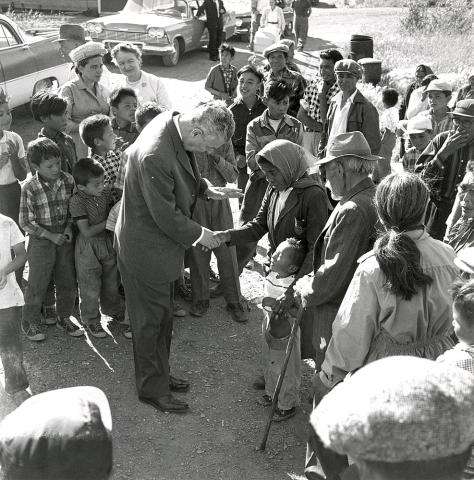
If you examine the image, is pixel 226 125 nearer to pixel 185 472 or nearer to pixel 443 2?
pixel 185 472

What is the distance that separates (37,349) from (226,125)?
247 cm

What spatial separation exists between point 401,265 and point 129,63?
15.3 ft

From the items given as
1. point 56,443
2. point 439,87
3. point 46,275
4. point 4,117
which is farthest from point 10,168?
point 56,443

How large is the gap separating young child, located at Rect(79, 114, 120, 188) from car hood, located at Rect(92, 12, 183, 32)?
11.0m

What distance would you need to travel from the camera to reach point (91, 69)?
652 centimetres

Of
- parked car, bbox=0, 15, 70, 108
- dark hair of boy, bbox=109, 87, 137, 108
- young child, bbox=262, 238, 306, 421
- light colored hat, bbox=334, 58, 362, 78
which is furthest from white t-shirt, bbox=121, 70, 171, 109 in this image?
parked car, bbox=0, 15, 70, 108

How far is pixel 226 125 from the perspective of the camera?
4.09 metres

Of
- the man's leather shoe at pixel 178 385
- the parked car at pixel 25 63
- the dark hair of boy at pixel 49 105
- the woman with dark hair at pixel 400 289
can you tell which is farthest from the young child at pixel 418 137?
the parked car at pixel 25 63

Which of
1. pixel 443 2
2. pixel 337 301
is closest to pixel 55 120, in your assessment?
pixel 337 301

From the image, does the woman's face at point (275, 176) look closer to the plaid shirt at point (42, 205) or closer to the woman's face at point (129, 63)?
the plaid shirt at point (42, 205)

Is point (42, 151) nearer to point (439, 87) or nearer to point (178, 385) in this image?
point (178, 385)

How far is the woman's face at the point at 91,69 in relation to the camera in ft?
21.4

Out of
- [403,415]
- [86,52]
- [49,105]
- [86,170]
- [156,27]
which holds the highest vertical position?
[403,415]

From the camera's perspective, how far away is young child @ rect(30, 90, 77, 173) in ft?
17.7
